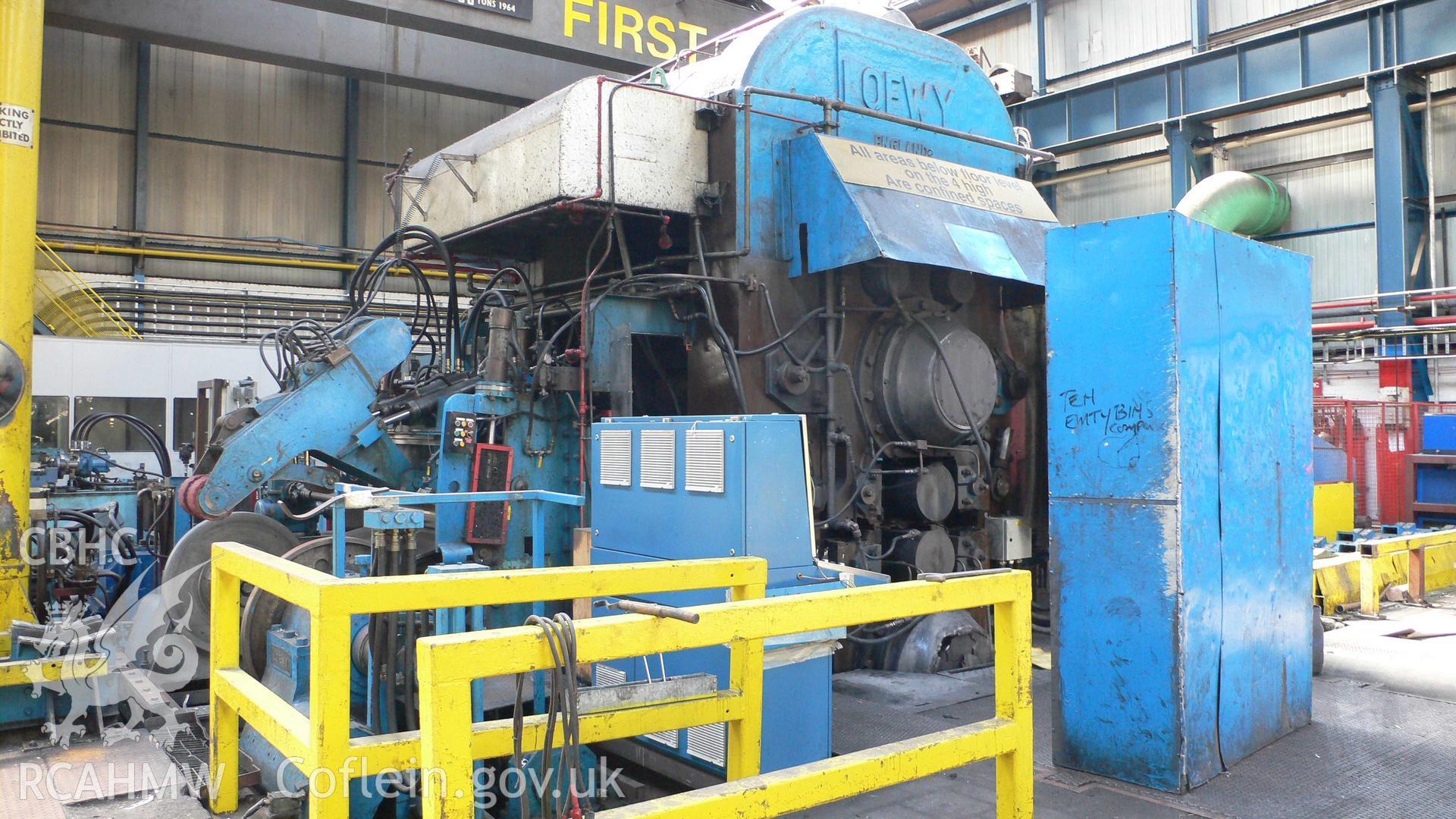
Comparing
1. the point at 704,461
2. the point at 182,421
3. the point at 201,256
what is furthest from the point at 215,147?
the point at 704,461

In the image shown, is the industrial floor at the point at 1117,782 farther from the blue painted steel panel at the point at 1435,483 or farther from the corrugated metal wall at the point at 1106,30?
the corrugated metal wall at the point at 1106,30

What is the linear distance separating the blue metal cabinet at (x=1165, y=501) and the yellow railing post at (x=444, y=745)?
2455 mm

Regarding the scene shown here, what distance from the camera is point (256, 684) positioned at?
2.87 metres

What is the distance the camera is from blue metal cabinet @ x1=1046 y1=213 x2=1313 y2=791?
11.2ft

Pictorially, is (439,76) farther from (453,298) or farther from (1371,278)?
(1371,278)

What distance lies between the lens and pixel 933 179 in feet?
19.3

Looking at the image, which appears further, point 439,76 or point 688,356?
point 439,76

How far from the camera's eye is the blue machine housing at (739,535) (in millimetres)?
3488

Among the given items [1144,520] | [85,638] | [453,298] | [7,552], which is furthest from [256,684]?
[453,298]

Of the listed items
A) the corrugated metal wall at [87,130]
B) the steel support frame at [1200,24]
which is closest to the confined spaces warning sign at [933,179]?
the steel support frame at [1200,24]

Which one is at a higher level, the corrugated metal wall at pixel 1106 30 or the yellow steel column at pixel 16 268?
the corrugated metal wall at pixel 1106 30

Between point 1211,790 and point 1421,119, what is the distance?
43.0ft

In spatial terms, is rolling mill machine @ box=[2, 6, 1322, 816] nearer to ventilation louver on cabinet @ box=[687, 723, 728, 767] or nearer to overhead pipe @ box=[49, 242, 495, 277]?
ventilation louver on cabinet @ box=[687, 723, 728, 767]

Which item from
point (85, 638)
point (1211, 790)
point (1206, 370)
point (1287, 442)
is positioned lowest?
point (1211, 790)
